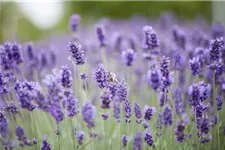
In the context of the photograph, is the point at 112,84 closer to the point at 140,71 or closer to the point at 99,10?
the point at 140,71

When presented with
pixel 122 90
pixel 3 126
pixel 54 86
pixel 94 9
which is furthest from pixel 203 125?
pixel 94 9

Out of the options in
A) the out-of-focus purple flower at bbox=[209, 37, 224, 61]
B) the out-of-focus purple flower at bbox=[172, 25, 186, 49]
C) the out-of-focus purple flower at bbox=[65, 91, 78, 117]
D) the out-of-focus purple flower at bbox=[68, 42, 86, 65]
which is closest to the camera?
the out-of-focus purple flower at bbox=[65, 91, 78, 117]

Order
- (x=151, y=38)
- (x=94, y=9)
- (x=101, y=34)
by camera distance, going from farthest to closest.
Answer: (x=94, y=9) → (x=101, y=34) → (x=151, y=38)

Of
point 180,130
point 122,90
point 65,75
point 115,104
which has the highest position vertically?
point 65,75

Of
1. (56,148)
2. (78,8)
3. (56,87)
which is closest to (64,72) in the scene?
(56,87)

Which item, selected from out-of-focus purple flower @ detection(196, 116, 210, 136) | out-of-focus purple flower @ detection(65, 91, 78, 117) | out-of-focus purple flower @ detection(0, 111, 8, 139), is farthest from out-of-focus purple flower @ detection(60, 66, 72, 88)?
out-of-focus purple flower @ detection(196, 116, 210, 136)

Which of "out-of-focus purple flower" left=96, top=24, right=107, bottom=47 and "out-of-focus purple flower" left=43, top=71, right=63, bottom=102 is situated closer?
"out-of-focus purple flower" left=43, top=71, right=63, bottom=102

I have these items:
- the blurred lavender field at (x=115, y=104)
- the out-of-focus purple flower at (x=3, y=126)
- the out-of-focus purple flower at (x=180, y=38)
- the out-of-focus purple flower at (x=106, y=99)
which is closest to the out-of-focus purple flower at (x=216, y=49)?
the blurred lavender field at (x=115, y=104)

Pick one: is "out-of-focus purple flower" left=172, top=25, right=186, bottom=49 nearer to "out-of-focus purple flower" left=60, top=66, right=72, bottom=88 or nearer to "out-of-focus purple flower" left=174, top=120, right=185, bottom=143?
"out-of-focus purple flower" left=174, top=120, right=185, bottom=143

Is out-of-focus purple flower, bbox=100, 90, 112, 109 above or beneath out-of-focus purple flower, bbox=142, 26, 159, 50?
beneath

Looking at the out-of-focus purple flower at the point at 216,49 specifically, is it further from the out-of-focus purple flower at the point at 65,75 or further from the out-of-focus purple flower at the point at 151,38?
the out-of-focus purple flower at the point at 65,75

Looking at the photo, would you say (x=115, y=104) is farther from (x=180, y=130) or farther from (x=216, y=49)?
(x=216, y=49)
